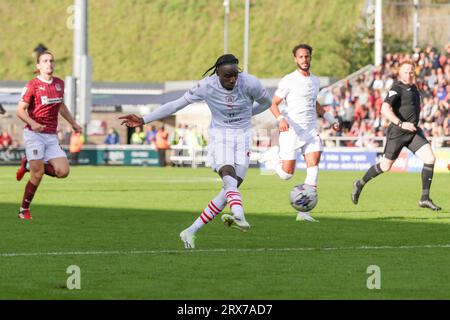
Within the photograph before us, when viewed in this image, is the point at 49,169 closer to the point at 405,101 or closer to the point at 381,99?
the point at 405,101

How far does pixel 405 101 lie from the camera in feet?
65.9

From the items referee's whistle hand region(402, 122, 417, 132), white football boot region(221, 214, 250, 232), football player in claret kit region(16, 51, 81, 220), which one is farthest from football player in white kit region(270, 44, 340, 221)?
white football boot region(221, 214, 250, 232)

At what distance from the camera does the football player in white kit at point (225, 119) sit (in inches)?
541

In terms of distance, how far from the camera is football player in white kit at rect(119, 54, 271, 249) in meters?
13.8

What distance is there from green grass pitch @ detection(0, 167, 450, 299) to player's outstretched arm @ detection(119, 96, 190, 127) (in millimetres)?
1334

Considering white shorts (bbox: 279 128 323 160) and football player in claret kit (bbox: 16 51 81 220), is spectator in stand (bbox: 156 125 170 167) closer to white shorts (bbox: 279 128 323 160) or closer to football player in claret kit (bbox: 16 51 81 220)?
white shorts (bbox: 279 128 323 160)

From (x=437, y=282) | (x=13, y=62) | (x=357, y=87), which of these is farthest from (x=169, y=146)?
(x=13, y=62)

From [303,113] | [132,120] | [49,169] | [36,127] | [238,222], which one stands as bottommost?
[238,222]

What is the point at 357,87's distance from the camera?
53938 millimetres

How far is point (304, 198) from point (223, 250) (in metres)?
3.89

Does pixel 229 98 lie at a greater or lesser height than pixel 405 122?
greater

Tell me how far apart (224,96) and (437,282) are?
417 centimetres

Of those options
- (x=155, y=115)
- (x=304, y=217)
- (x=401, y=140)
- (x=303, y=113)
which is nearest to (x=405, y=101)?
(x=401, y=140)
